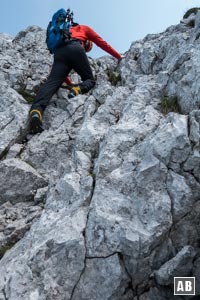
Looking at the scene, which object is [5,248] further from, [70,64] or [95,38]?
[95,38]

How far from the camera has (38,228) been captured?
8578 mm

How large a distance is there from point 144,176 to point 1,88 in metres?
7.76

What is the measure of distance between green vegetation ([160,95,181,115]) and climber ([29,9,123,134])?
4169 millimetres

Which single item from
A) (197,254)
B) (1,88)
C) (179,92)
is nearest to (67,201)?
(197,254)

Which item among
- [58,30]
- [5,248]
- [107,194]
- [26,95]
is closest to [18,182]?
[5,248]

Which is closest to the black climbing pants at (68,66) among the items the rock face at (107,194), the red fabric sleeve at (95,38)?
the red fabric sleeve at (95,38)

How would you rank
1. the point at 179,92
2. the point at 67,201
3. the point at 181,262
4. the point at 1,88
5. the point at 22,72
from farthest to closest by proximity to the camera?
the point at 22,72 < the point at 1,88 < the point at 179,92 < the point at 67,201 < the point at 181,262

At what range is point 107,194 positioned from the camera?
329 inches

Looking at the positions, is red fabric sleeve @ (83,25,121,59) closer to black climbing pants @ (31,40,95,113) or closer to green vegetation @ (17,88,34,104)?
black climbing pants @ (31,40,95,113)

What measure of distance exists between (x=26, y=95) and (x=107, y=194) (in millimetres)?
7397

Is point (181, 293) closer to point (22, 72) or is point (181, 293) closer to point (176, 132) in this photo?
point (176, 132)

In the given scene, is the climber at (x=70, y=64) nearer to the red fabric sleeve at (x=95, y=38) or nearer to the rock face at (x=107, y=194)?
the red fabric sleeve at (x=95, y=38)

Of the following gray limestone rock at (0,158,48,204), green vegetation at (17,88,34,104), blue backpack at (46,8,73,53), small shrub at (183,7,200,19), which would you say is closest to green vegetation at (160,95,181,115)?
gray limestone rock at (0,158,48,204)

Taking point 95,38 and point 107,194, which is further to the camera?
point 95,38
